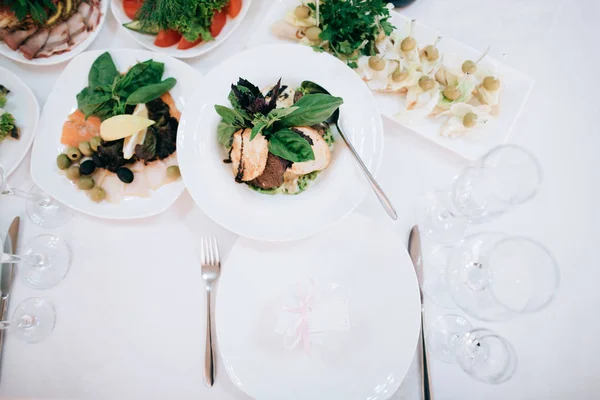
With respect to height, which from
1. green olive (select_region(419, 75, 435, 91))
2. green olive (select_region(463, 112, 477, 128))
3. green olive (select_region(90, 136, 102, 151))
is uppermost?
green olive (select_region(419, 75, 435, 91))

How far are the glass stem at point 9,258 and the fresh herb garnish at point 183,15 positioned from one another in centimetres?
85

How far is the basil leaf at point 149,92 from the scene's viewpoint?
1.24 metres

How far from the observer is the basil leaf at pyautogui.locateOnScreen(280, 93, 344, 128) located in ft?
3.40

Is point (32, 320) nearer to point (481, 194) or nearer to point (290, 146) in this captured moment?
point (290, 146)

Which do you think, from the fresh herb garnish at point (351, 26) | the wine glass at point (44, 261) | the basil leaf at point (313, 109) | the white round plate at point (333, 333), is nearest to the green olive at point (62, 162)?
the wine glass at point (44, 261)

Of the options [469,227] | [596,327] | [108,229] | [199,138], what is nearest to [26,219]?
[108,229]

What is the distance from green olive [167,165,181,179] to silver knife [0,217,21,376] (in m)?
0.55

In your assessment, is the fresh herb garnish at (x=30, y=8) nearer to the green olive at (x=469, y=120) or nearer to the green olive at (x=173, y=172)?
the green olive at (x=173, y=172)

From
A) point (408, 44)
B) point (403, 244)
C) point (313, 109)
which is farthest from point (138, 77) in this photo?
point (403, 244)

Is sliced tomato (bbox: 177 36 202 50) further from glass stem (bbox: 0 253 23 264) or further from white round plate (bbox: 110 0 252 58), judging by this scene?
glass stem (bbox: 0 253 23 264)

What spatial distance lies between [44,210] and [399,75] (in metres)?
1.25

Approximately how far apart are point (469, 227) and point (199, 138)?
885mm

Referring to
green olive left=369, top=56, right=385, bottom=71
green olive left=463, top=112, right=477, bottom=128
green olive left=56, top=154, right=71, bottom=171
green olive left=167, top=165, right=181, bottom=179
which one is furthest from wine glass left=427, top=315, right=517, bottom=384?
green olive left=56, top=154, right=71, bottom=171

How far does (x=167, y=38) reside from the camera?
1365 millimetres
